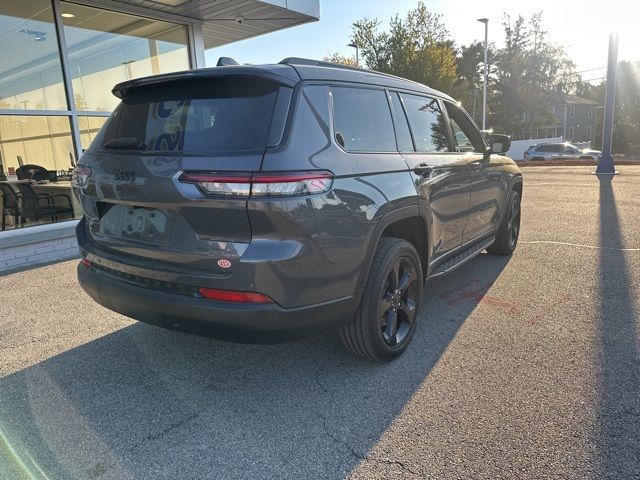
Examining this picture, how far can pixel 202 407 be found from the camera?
9.12ft

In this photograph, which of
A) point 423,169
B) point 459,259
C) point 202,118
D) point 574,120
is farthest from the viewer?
point 574,120

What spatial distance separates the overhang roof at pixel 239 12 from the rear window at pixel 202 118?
5.39m

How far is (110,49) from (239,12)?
229 centimetres

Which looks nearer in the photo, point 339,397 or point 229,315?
point 229,315

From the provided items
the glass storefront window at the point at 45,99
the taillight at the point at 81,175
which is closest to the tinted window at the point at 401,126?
the taillight at the point at 81,175

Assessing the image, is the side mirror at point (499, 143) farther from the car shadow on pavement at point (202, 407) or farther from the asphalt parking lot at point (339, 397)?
the car shadow on pavement at point (202, 407)

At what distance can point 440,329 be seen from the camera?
3.78 m

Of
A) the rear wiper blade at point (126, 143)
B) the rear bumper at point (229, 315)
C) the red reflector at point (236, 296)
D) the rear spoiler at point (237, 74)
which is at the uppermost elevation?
the rear spoiler at point (237, 74)

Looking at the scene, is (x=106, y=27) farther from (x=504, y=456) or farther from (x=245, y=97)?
(x=504, y=456)

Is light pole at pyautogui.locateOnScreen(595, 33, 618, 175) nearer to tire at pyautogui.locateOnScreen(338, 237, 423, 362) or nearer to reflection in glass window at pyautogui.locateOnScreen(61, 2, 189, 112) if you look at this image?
reflection in glass window at pyautogui.locateOnScreen(61, 2, 189, 112)

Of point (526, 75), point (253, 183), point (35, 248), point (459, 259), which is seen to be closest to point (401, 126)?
point (459, 259)

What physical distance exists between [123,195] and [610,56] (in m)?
17.8

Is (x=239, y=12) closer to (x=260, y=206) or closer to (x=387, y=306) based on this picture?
(x=387, y=306)

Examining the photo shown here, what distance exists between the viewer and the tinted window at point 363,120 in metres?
2.85
